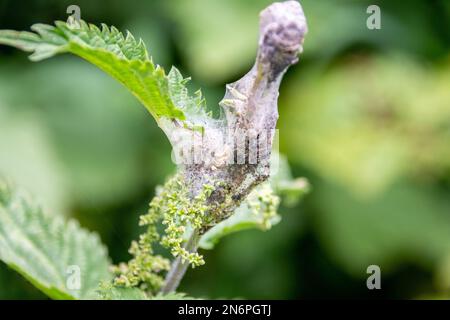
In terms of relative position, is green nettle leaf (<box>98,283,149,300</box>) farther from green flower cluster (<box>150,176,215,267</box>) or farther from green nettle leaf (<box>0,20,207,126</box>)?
green nettle leaf (<box>0,20,207,126</box>)

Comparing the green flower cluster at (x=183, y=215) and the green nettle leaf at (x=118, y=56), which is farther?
the green flower cluster at (x=183, y=215)

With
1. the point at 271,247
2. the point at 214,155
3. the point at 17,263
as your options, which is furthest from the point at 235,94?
the point at 271,247

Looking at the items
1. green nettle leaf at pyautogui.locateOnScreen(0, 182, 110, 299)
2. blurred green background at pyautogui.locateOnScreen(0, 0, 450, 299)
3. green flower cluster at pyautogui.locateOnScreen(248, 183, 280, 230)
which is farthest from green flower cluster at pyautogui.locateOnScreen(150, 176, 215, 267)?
blurred green background at pyautogui.locateOnScreen(0, 0, 450, 299)

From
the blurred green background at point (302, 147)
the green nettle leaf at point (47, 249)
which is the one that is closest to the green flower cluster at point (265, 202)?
the green nettle leaf at point (47, 249)

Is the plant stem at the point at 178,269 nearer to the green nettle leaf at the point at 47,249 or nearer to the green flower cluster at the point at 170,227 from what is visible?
the green flower cluster at the point at 170,227
